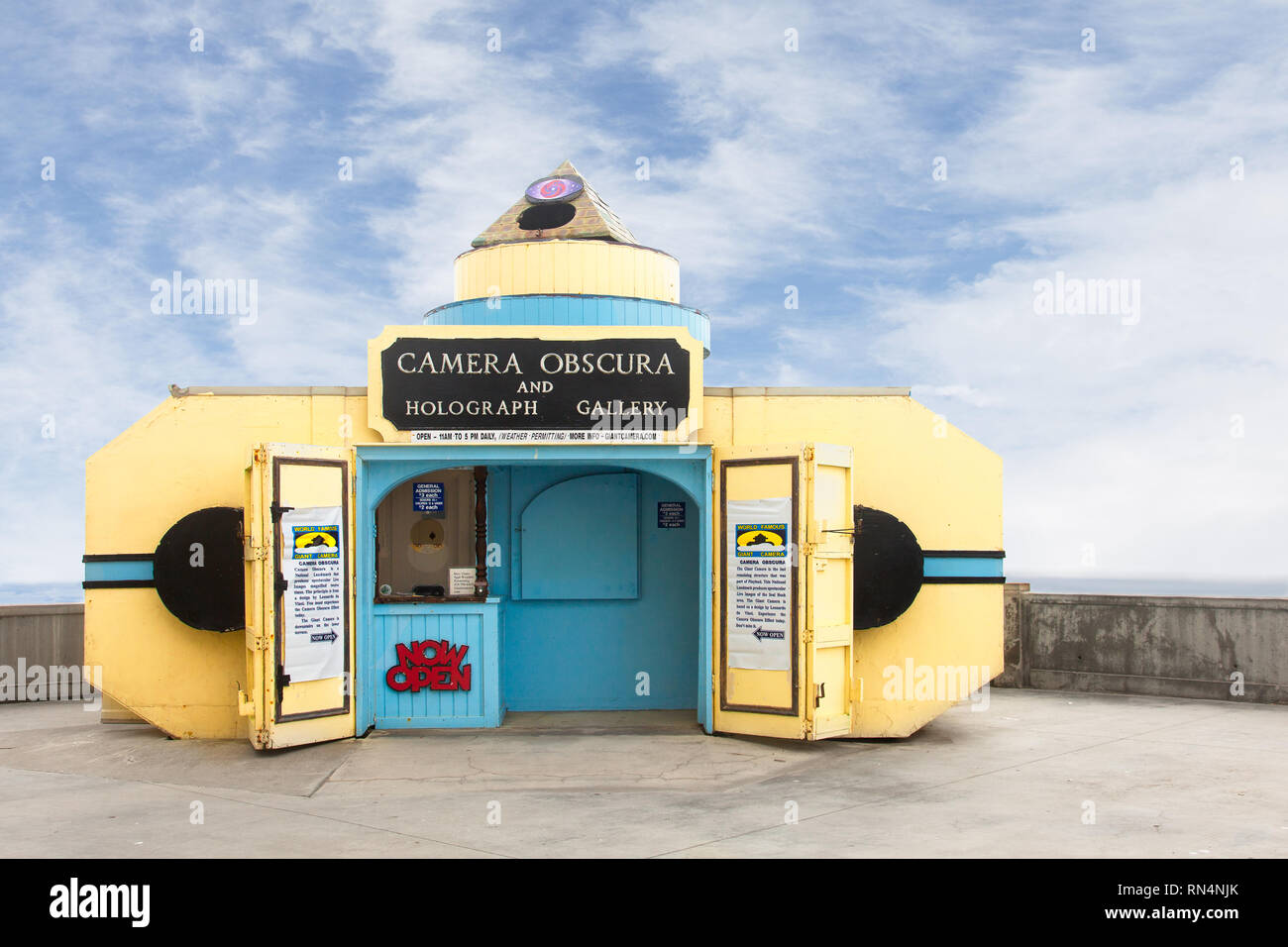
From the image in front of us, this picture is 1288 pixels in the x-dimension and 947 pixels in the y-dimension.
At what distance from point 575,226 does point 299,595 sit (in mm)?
6001

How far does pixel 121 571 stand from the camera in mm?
10812

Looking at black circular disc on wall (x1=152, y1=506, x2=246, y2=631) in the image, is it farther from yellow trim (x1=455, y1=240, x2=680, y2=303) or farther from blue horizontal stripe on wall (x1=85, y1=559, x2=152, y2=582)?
yellow trim (x1=455, y1=240, x2=680, y2=303)

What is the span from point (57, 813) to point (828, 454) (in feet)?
23.0

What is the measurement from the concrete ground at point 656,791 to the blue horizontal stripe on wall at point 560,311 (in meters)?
4.49

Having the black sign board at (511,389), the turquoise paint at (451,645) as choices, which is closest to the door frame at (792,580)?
the black sign board at (511,389)

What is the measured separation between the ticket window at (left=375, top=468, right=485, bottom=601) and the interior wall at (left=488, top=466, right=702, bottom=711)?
11.7 inches

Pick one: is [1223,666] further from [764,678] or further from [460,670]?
[460,670]

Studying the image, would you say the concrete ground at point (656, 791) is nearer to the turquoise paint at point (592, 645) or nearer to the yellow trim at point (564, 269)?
the turquoise paint at point (592, 645)

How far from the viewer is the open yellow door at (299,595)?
9.66 m
